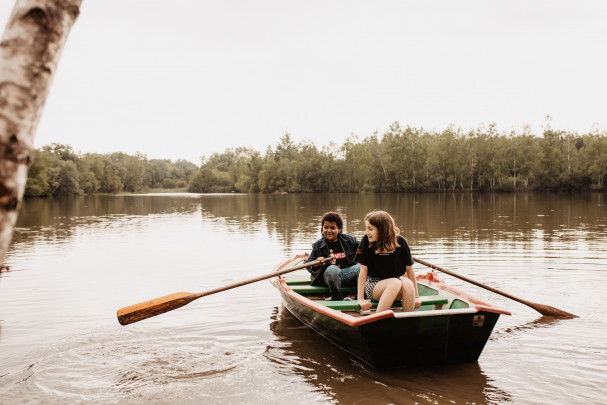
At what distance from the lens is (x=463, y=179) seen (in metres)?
69.9

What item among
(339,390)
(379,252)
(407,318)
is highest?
(379,252)

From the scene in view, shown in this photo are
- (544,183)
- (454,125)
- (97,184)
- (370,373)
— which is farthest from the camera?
(97,184)

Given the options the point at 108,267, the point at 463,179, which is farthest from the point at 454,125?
the point at 108,267

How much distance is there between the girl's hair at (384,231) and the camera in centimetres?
503

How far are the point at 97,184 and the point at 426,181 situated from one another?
62.2 metres

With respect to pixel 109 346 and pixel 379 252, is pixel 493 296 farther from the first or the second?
pixel 109 346

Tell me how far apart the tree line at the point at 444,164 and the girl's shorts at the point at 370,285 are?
206 feet

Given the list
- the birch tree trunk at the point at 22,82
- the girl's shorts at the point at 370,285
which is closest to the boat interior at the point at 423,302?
the girl's shorts at the point at 370,285

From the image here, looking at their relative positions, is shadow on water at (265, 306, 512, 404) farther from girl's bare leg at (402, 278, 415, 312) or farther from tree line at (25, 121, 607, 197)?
tree line at (25, 121, 607, 197)

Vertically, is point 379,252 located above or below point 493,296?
above

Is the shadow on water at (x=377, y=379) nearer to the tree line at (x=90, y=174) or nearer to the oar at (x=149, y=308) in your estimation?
the oar at (x=149, y=308)

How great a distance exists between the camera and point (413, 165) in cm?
7350

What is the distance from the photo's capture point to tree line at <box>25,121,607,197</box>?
6159cm

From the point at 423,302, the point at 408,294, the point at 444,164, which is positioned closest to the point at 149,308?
the point at 408,294
